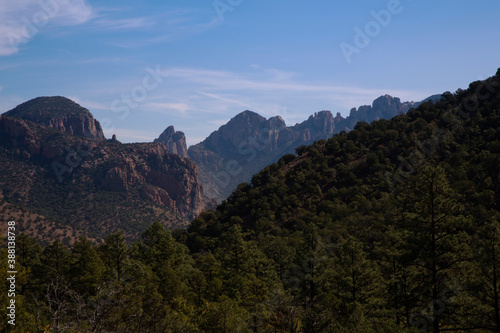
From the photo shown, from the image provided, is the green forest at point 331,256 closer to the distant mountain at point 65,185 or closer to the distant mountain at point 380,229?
the distant mountain at point 380,229

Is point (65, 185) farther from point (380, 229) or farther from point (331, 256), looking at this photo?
point (331, 256)

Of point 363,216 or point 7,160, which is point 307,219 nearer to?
point 363,216

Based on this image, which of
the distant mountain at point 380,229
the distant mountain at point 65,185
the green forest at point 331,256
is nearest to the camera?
the green forest at point 331,256

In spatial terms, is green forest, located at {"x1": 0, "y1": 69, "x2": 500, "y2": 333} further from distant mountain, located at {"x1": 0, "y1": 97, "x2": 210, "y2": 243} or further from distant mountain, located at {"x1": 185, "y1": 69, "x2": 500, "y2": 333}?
distant mountain, located at {"x1": 0, "y1": 97, "x2": 210, "y2": 243}

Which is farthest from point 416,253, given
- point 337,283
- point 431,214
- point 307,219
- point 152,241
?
point 307,219

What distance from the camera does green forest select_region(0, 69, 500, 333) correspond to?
57.5 ft

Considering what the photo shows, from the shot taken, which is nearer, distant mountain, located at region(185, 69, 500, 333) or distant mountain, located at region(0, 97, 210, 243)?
distant mountain, located at region(185, 69, 500, 333)

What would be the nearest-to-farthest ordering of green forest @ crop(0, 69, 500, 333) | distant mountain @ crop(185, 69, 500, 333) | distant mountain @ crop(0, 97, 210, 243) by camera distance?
1. green forest @ crop(0, 69, 500, 333)
2. distant mountain @ crop(185, 69, 500, 333)
3. distant mountain @ crop(0, 97, 210, 243)

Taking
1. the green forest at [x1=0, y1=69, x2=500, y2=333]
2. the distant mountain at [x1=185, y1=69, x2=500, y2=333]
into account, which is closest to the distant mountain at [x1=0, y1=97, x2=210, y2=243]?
the green forest at [x1=0, y1=69, x2=500, y2=333]

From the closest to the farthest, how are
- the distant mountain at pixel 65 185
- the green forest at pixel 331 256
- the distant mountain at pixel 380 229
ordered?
the green forest at pixel 331 256 < the distant mountain at pixel 380 229 < the distant mountain at pixel 65 185

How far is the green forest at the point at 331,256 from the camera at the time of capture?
57.5ft

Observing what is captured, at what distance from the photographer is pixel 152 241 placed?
44656 mm

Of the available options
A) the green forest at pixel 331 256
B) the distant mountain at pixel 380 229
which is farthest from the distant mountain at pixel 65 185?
the distant mountain at pixel 380 229

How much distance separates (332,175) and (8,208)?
116 meters
